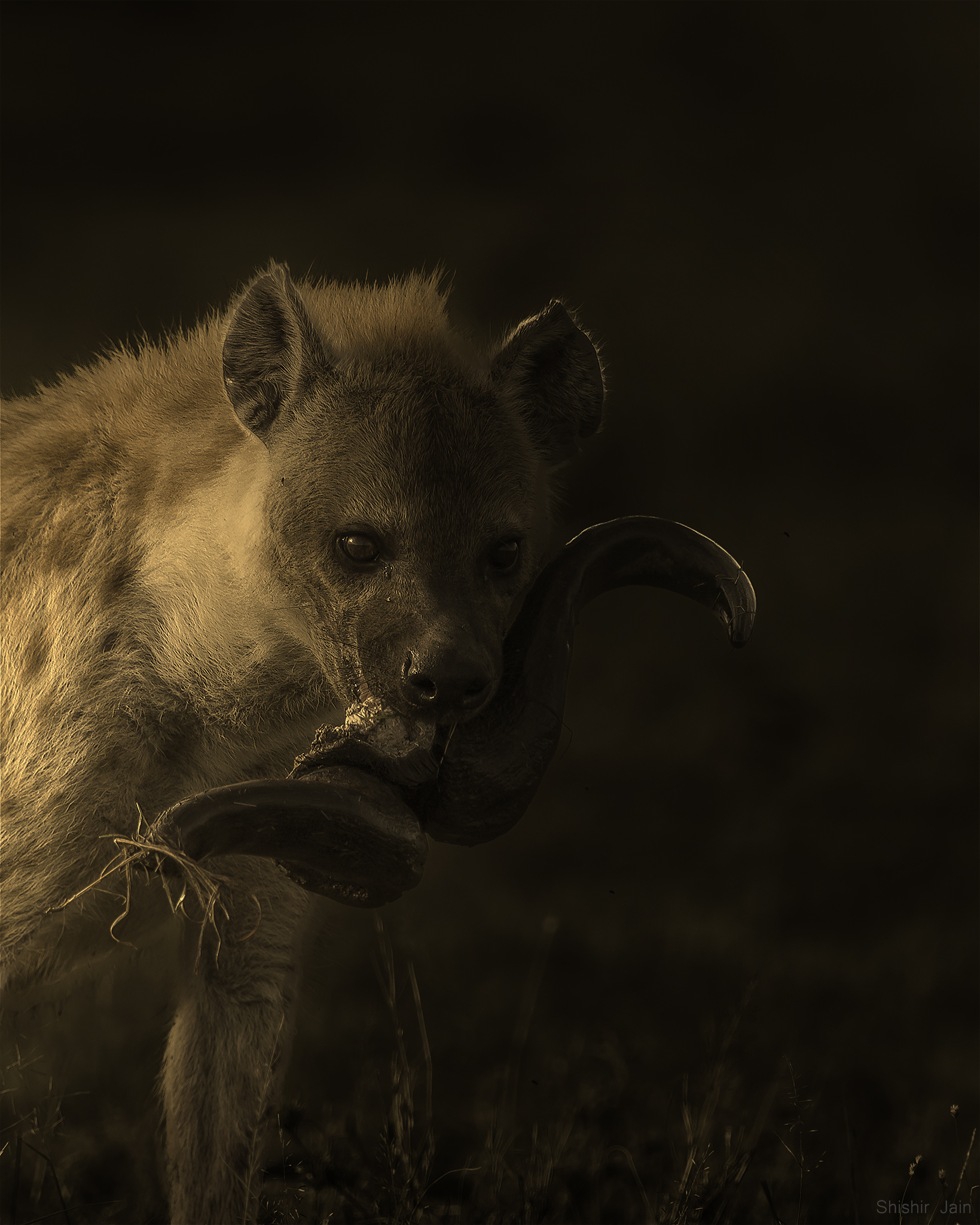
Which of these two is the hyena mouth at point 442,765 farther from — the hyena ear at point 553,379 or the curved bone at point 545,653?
the hyena ear at point 553,379

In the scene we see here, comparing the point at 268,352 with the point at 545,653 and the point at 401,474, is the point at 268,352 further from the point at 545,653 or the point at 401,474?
the point at 545,653

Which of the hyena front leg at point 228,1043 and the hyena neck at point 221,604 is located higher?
the hyena neck at point 221,604

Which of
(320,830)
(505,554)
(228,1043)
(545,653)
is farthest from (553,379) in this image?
(228,1043)

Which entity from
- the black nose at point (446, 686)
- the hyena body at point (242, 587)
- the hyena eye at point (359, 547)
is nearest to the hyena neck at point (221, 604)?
the hyena body at point (242, 587)

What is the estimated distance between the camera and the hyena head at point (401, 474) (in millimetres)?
1209

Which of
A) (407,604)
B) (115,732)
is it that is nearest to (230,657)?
(115,732)

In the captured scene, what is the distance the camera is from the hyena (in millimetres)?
1199

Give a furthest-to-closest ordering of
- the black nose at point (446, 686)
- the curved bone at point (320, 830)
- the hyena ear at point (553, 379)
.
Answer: the hyena ear at point (553, 379) → the black nose at point (446, 686) → the curved bone at point (320, 830)

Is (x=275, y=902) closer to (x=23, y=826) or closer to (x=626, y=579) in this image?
(x=23, y=826)

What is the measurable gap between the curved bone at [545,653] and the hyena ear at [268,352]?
14.3 inches

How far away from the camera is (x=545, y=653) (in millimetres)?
1243

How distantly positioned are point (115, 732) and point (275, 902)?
0.33 meters

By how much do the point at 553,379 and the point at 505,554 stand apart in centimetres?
28

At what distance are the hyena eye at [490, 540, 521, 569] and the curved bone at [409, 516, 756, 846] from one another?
51mm
